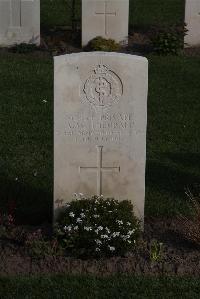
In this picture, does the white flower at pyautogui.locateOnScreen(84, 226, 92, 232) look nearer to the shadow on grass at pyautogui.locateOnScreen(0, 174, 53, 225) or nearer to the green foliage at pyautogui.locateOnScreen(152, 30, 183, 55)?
the shadow on grass at pyautogui.locateOnScreen(0, 174, 53, 225)

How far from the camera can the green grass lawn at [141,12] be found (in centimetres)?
1741

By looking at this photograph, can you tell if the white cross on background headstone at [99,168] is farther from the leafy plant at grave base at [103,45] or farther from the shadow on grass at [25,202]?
the leafy plant at grave base at [103,45]

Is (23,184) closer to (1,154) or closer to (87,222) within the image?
(1,154)

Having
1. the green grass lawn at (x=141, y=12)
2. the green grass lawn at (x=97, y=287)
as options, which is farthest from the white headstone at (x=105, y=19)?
the green grass lawn at (x=97, y=287)

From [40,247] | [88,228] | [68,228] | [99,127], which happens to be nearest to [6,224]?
[40,247]

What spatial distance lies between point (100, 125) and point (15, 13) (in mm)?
8190

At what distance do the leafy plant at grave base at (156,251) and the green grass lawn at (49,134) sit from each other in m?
0.89

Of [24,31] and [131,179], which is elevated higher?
[24,31]

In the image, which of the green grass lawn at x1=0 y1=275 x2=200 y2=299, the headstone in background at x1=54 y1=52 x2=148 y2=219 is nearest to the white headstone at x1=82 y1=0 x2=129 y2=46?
the headstone in background at x1=54 y1=52 x2=148 y2=219

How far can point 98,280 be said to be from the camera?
257 inches

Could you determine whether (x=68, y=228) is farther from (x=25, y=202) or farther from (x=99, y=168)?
(x=25, y=202)

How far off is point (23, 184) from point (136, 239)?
76.5 inches

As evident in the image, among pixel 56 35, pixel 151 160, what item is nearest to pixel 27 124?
pixel 151 160

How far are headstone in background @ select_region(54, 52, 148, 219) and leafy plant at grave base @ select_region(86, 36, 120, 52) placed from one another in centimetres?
757
